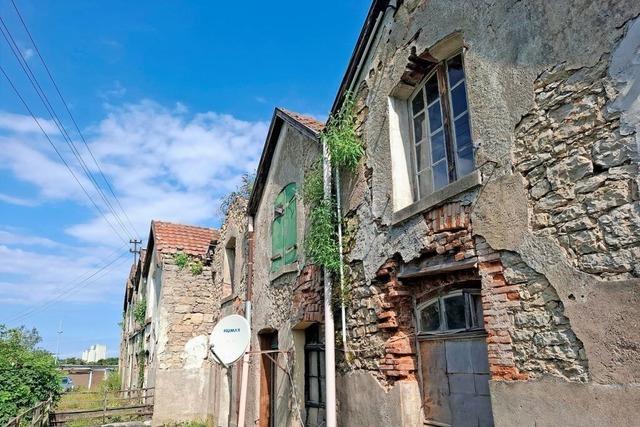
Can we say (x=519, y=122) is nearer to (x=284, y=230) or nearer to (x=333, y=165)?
(x=333, y=165)

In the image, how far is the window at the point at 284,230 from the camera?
835 centimetres

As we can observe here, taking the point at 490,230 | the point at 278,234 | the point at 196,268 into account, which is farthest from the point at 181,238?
the point at 490,230

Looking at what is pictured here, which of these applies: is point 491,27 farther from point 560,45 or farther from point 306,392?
point 306,392

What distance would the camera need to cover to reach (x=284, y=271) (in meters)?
8.37

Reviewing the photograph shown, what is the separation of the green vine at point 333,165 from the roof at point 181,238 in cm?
972

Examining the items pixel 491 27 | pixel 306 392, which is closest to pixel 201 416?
pixel 306 392

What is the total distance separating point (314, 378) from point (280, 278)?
1894mm

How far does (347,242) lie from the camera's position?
20.7ft

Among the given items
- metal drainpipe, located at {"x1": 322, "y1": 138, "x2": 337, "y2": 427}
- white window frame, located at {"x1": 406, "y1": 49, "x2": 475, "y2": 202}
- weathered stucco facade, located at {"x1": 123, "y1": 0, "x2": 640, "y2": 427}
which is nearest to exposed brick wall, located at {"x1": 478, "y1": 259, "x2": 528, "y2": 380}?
weathered stucco facade, located at {"x1": 123, "y1": 0, "x2": 640, "y2": 427}

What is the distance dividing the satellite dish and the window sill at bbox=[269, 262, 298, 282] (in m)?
1.14

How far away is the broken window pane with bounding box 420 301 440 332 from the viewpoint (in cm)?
495

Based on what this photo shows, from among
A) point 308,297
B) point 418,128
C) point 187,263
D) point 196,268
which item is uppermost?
point 187,263

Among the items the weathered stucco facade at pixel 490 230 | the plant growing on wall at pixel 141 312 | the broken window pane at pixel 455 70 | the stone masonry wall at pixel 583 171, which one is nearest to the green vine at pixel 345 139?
the weathered stucco facade at pixel 490 230

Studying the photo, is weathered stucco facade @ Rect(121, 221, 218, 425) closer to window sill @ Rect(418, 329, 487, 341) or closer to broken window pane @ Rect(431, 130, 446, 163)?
window sill @ Rect(418, 329, 487, 341)
